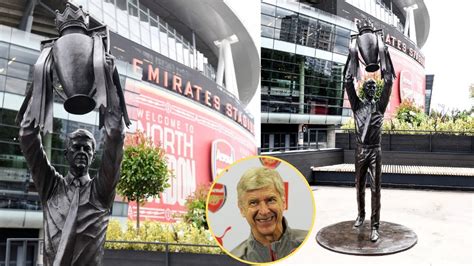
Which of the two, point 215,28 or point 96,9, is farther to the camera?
point 215,28

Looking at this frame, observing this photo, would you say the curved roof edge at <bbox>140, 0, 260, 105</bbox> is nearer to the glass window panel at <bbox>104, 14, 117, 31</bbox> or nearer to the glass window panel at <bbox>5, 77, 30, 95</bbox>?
the glass window panel at <bbox>104, 14, 117, 31</bbox>

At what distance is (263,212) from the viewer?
10.0ft

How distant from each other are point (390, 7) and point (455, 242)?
187 ft

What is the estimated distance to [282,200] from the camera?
3.04 meters

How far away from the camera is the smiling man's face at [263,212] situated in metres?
3.05

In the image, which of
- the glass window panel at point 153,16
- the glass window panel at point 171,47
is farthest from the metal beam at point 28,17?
the glass window panel at point 153,16

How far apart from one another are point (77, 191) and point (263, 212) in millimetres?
1614

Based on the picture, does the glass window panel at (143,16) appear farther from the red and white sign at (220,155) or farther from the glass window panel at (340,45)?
the glass window panel at (340,45)

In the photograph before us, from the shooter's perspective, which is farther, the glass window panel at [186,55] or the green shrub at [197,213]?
the glass window panel at [186,55]

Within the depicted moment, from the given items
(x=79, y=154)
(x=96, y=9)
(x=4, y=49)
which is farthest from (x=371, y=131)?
(x=96, y=9)

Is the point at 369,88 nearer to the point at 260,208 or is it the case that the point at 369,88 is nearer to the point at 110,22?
the point at 260,208

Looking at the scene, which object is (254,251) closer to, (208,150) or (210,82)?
(208,150)

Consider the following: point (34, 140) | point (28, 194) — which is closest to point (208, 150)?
point (28, 194)

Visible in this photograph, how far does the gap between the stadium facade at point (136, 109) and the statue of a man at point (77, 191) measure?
8.89 metres
